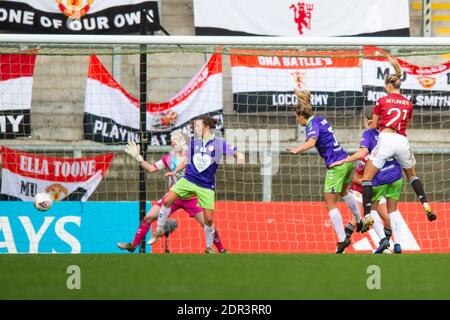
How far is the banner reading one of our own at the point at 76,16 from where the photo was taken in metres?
14.7

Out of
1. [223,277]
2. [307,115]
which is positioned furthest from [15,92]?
[223,277]

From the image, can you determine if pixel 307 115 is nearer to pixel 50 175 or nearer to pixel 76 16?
pixel 50 175

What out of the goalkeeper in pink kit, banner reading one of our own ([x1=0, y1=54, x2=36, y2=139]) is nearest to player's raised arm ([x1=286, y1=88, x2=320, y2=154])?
the goalkeeper in pink kit

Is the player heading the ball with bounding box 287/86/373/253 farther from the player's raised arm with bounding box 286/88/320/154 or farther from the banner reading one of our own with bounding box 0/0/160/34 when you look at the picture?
the banner reading one of our own with bounding box 0/0/160/34

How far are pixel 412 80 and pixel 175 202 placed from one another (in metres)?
4.44

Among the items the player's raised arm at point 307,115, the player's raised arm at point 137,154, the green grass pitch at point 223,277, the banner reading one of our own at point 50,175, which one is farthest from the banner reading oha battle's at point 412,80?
the green grass pitch at point 223,277

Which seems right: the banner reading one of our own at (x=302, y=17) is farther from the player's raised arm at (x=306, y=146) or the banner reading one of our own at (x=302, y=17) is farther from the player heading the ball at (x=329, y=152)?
the player's raised arm at (x=306, y=146)

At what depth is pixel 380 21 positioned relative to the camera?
48.8ft

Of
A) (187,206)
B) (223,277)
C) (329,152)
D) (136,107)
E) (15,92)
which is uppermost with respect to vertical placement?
(15,92)

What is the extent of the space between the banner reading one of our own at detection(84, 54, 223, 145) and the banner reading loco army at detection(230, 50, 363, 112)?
44 cm

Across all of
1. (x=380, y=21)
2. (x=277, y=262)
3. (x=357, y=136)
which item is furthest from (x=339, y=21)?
(x=277, y=262)

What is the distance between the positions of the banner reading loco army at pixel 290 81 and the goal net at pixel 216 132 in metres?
0.02

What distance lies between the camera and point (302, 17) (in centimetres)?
1492

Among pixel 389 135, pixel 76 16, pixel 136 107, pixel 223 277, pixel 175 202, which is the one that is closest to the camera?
pixel 223 277
